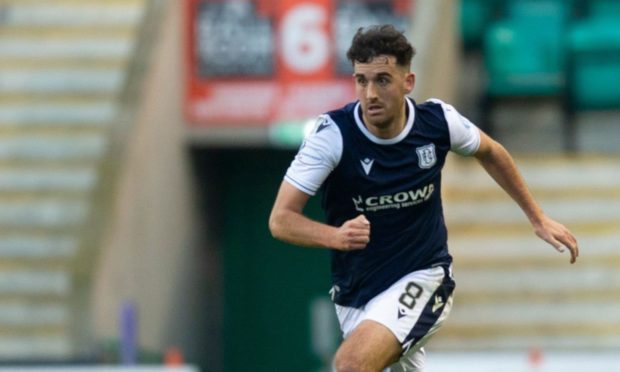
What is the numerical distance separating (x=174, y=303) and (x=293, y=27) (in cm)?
264

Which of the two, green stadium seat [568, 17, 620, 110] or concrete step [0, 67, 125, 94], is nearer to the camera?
concrete step [0, 67, 125, 94]

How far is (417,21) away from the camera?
40.4 ft

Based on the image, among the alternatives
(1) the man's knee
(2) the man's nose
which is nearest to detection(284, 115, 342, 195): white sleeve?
(2) the man's nose

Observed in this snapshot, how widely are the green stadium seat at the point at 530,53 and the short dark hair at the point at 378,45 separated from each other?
7.48 meters

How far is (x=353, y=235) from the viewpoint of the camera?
19.2ft

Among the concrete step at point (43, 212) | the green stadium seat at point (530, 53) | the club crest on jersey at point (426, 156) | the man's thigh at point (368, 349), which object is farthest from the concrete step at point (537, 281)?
the man's thigh at point (368, 349)

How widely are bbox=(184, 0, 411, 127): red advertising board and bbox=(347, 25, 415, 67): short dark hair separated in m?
7.18

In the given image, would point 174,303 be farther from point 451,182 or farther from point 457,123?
point 457,123

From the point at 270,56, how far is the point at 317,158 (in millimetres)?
7690

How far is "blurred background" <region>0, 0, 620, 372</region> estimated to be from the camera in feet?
39.2

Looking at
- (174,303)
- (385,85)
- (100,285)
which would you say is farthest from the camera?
(174,303)

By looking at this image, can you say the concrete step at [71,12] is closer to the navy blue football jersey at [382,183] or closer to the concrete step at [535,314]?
the concrete step at [535,314]

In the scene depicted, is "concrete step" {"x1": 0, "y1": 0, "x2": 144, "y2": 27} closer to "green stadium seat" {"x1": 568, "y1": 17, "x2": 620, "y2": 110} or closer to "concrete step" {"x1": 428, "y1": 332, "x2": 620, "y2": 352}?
"green stadium seat" {"x1": 568, "y1": 17, "x2": 620, "y2": 110}

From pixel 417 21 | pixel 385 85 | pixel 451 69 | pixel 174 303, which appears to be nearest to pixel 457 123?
pixel 385 85
